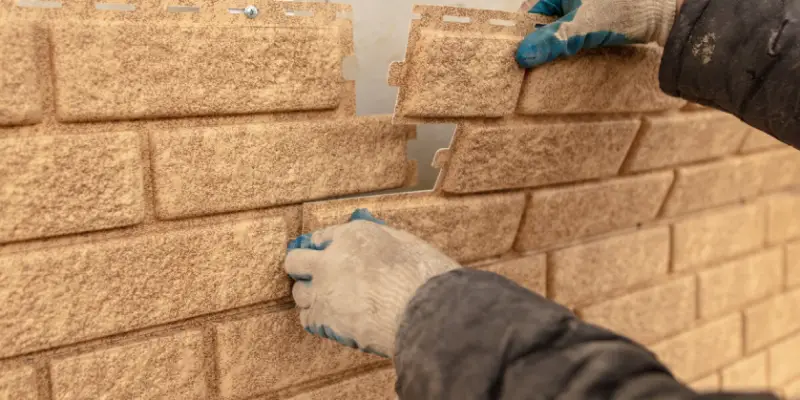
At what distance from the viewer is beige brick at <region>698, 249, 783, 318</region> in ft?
7.84

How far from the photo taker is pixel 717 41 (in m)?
1.31

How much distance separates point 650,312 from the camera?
2178 millimetres

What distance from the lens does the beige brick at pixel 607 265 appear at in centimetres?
185

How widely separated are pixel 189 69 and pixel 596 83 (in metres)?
1.02

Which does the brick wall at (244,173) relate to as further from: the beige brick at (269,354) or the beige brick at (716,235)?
the beige brick at (716,235)

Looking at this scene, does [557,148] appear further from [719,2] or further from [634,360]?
[634,360]

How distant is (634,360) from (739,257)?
A: 6.71 feet

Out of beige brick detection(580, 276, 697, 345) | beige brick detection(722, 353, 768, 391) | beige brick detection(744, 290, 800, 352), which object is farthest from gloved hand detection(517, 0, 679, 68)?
beige brick detection(722, 353, 768, 391)

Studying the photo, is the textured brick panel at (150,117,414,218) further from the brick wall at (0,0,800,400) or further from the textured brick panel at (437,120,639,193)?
the textured brick panel at (437,120,639,193)

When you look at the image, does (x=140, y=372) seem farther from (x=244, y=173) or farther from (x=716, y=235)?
(x=716, y=235)

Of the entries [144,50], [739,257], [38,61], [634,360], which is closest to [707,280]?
[739,257]

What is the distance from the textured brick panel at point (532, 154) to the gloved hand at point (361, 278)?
0.30 meters

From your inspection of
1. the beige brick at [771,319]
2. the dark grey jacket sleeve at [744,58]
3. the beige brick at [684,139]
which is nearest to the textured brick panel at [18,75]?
the dark grey jacket sleeve at [744,58]

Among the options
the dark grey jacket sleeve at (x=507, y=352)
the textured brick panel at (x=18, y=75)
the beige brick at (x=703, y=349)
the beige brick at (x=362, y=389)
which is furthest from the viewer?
the beige brick at (x=703, y=349)
